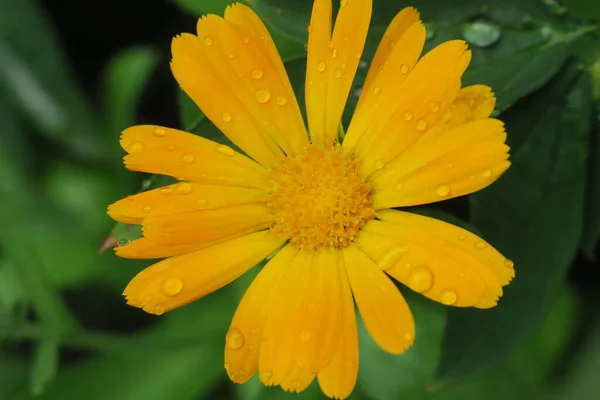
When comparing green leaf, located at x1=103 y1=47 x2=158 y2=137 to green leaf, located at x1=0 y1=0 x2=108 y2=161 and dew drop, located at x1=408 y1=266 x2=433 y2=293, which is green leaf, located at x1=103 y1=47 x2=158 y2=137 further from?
dew drop, located at x1=408 y1=266 x2=433 y2=293

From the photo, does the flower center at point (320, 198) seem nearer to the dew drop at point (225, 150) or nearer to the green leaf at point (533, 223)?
the dew drop at point (225, 150)

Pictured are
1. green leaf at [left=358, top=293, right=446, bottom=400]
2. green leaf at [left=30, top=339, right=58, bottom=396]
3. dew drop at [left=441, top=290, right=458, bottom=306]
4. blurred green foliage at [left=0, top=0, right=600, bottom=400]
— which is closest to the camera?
dew drop at [left=441, top=290, right=458, bottom=306]

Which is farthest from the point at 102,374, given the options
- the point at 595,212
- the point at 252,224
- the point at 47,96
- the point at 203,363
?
the point at 595,212

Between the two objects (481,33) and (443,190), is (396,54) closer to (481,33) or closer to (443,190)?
(443,190)

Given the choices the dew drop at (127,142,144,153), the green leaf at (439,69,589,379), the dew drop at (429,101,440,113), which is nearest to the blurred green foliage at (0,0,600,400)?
the green leaf at (439,69,589,379)

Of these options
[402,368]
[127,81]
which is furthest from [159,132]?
[127,81]

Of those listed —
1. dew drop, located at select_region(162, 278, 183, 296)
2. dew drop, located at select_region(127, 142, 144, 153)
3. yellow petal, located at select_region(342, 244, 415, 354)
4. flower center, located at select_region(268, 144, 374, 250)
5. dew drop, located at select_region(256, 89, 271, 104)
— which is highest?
dew drop, located at select_region(127, 142, 144, 153)

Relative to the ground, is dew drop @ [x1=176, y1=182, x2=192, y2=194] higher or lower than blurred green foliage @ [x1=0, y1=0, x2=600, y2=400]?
higher

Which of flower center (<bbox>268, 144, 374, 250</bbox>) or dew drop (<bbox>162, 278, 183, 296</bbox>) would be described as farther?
flower center (<bbox>268, 144, 374, 250</bbox>)
